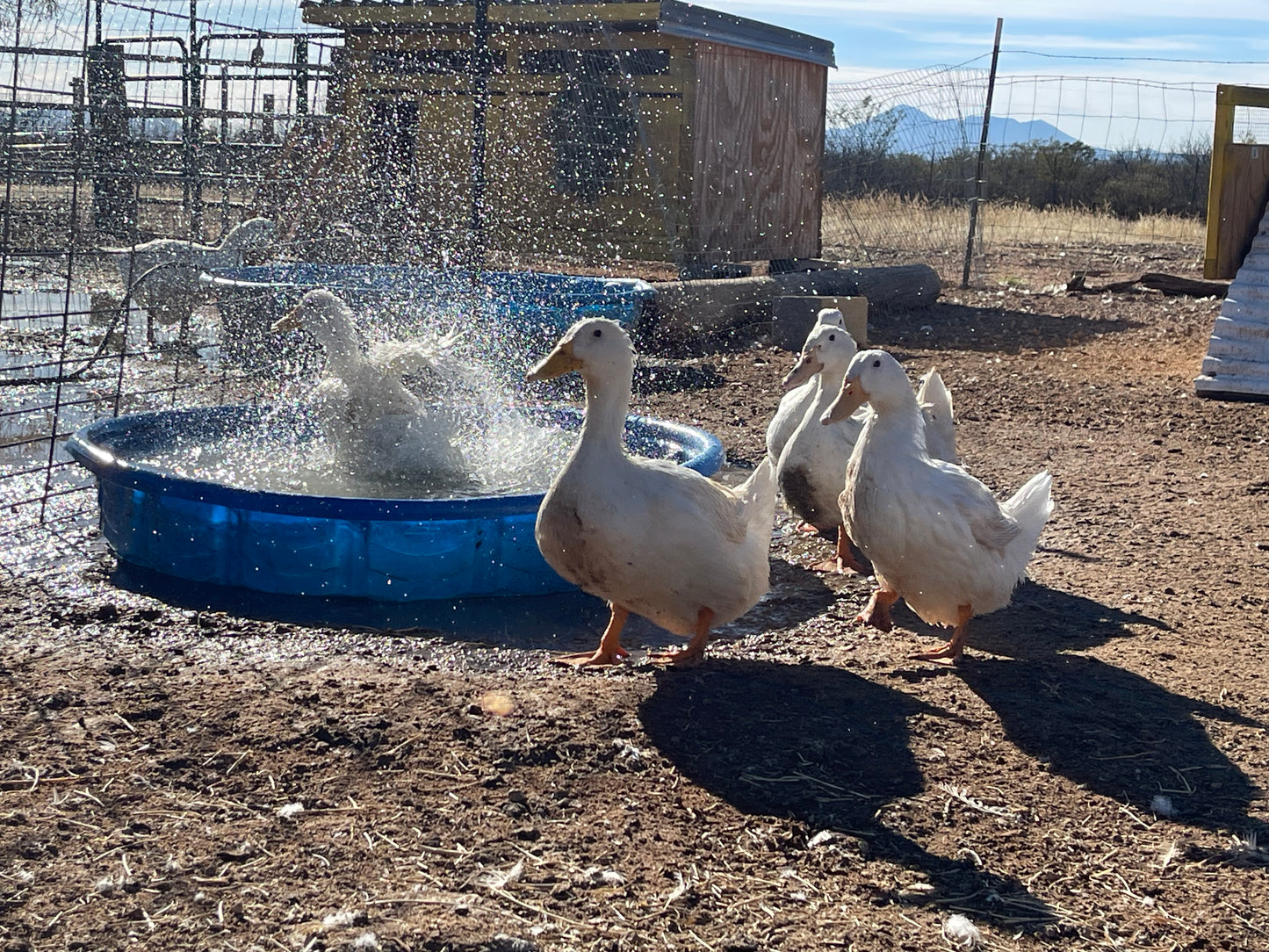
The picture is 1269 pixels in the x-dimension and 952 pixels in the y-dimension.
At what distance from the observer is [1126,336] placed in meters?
12.1

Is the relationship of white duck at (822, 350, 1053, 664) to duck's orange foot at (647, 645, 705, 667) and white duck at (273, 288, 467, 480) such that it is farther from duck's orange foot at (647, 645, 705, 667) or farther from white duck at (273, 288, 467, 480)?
white duck at (273, 288, 467, 480)

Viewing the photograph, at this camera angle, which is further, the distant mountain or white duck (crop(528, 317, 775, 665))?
the distant mountain

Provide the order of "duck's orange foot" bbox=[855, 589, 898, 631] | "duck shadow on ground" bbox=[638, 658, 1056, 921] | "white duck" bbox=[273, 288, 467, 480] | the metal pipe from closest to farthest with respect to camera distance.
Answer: "duck shadow on ground" bbox=[638, 658, 1056, 921]
"duck's orange foot" bbox=[855, 589, 898, 631]
"white duck" bbox=[273, 288, 467, 480]
the metal pipe

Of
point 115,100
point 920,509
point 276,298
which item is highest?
point 115,100

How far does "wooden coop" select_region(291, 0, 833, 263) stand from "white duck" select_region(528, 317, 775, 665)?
31.1 ft

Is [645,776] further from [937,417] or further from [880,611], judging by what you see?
[937,417]

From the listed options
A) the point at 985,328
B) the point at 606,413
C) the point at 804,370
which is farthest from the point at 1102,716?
the point at 985,328

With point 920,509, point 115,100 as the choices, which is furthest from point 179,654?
point 115,100

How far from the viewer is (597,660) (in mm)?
3971

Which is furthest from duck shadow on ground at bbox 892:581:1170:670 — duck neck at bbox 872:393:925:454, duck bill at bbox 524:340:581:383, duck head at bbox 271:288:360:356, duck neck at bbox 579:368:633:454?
duck head at bbox 271:288:360:356

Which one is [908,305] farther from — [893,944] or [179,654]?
[893,944]

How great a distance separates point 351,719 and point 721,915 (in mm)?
1287

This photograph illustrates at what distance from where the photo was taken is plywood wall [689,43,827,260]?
13773 millimetres

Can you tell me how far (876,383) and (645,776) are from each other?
173 cm
